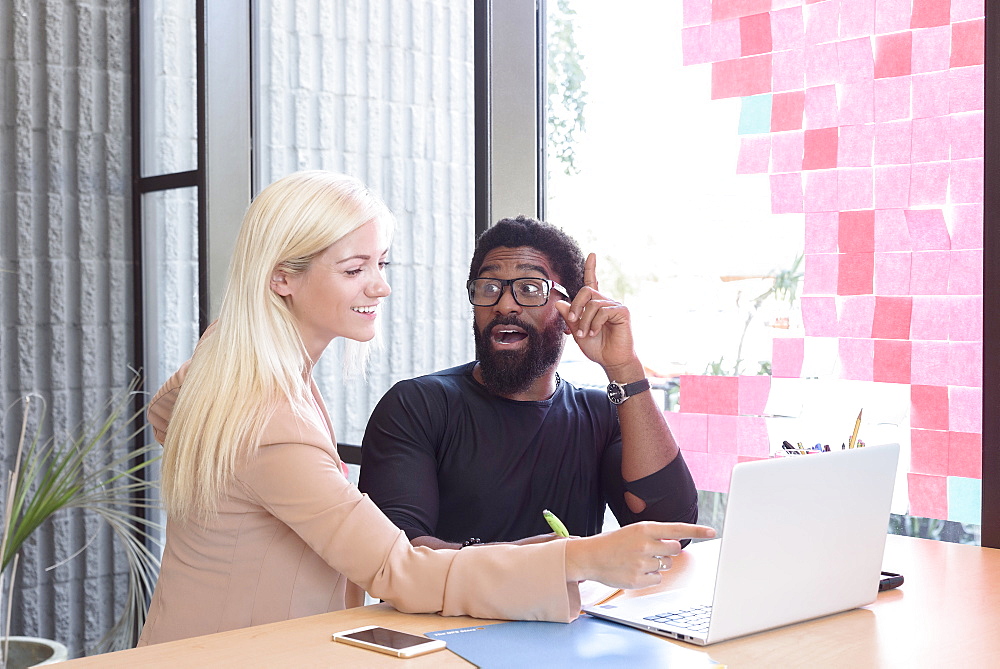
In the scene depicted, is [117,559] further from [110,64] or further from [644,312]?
[644,312]

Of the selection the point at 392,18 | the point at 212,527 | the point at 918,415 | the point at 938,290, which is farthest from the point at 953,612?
the point at 392,18

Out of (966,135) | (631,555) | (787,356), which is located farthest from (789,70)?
(631,555)

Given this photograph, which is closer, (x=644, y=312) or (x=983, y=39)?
(x=983, y=39)

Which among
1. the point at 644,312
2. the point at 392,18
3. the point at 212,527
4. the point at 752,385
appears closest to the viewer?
the point at 212,527

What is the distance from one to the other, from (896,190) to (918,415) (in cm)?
43

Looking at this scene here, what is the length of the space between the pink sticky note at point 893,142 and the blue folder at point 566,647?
113cm

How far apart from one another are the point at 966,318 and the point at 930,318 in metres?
0.06

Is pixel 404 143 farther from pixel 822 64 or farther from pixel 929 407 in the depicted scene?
pixel 929 407

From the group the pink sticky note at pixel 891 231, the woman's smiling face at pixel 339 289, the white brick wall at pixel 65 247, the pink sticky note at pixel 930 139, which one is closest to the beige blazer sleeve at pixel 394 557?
the woman's smiling face at pixel 339 289

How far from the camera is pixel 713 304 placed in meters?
2.24

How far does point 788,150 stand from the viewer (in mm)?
2133

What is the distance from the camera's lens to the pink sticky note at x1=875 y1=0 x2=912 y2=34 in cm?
198

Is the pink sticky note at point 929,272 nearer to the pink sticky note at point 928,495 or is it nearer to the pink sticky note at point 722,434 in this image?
the pink sticky note at point 928,495

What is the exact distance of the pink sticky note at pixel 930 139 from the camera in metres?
1.94
